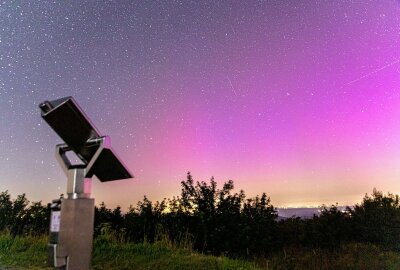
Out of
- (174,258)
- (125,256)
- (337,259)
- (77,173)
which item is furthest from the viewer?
(337,259)

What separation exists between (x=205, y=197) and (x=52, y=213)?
8.65 m

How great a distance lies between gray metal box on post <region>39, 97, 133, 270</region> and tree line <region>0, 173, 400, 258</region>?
6.19 meters

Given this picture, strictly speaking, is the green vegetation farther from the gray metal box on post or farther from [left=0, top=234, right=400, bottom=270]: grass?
the gray metal box on post

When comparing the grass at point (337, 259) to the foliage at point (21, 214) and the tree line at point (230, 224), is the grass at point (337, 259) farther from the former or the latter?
the foliage at point (21, 214)

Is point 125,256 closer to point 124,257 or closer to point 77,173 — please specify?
point 124,257

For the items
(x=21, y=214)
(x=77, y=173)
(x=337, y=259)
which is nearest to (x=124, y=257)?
(x=77, y=173)

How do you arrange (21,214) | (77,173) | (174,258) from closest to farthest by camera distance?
1. (77,173)
2. (174,258)
3. (21,214)

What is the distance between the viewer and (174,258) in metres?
7.90

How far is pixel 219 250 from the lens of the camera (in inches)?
421

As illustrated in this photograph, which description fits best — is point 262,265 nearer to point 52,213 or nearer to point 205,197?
point 205,197

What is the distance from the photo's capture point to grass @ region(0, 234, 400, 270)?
24.5ft

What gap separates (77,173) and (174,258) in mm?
4740

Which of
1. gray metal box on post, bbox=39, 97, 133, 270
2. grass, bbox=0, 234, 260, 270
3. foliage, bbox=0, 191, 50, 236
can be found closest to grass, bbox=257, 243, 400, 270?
grass, bbox=0, 234, 260, 270

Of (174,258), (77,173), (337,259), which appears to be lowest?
(337,259)
